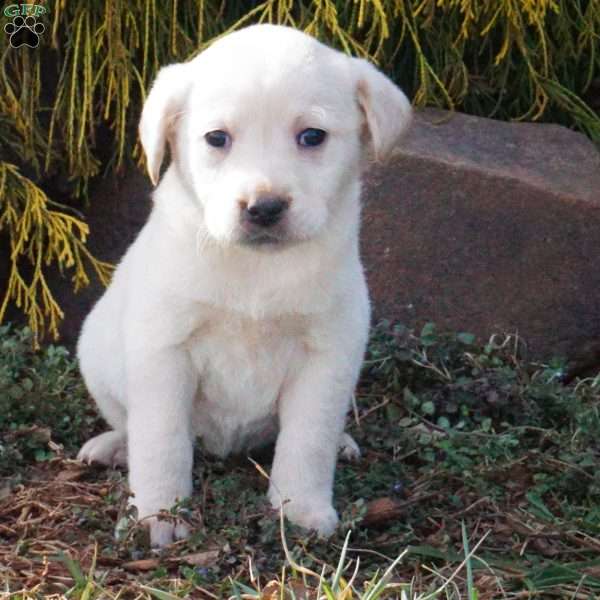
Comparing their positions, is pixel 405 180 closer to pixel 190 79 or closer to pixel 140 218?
pixel 140 218

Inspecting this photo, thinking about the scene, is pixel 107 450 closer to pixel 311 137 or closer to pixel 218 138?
pixel 218 138

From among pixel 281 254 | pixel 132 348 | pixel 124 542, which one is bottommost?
pixel 124 542

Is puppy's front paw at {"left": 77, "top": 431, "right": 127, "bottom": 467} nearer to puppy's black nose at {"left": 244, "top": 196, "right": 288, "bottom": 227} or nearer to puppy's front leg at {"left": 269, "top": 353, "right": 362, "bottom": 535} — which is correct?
puppy's front leg at {"left": 269, "top": 353, "right": 362, "bottom": 535}

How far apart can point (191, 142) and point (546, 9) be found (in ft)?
9.98

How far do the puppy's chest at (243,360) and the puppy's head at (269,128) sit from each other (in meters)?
0.31

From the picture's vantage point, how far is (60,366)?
5.20 m

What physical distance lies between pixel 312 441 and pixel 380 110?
40.3 inches

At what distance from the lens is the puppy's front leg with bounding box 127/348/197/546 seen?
12.4 ft

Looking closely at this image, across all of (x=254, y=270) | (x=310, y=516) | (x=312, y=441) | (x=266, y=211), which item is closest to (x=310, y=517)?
(x=310, y=516)

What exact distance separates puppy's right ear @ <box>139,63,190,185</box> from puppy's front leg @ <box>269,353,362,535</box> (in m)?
0.78

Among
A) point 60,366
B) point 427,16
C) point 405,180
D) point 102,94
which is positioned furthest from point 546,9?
point 60,366

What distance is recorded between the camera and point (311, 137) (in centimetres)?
356

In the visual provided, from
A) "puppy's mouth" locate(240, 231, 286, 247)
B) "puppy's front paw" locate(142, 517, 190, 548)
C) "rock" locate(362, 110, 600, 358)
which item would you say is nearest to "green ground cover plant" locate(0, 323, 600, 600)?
"puppy's front paw" locate(142, 517, 190, 548)

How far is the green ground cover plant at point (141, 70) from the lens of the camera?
5527 millimetres
